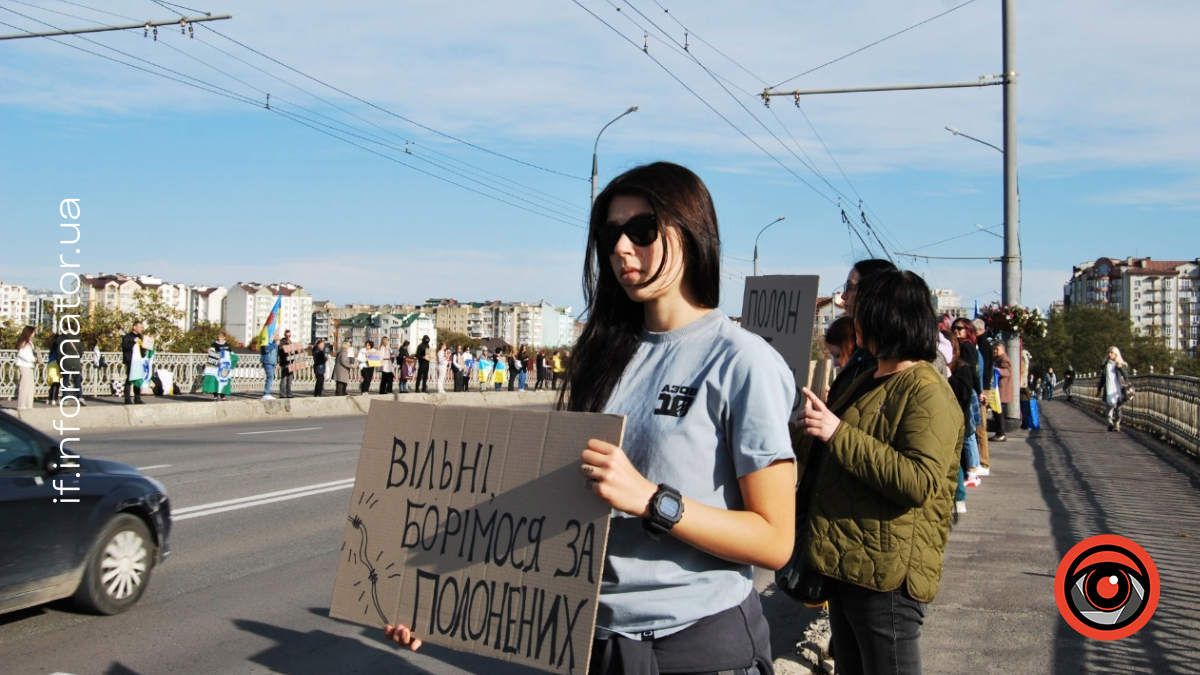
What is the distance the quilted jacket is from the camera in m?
3.14

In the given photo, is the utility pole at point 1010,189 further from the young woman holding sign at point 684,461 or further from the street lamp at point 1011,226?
the young woman holding sign at point 684,461

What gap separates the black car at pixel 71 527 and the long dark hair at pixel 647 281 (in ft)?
14.6

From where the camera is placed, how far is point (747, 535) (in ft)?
6.91

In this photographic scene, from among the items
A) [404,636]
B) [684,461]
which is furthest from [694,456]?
[404,636]

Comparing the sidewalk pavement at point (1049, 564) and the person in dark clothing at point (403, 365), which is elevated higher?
the person in dark clothing at point (403, 365)

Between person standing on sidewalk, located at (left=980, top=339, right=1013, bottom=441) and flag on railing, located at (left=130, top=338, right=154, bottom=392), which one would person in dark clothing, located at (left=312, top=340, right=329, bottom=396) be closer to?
flag on railing, located at (left=130, top=338, right=154, bottom=392)

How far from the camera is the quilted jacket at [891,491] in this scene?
3141mm

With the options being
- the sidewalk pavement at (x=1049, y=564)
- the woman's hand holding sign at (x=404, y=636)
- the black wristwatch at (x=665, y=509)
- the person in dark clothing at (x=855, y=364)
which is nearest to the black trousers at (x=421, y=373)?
the sidewalk pavement at (x=1049, y=564)

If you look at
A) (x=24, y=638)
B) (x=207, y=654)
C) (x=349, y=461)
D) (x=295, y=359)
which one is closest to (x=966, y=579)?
(x=207, y=654)

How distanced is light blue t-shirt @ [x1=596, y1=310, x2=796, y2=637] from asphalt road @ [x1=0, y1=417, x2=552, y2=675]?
3.67 meters

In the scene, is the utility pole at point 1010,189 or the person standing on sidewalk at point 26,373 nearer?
the utility pole at point 1010,189

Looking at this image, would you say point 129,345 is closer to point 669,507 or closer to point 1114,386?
point 1114,386

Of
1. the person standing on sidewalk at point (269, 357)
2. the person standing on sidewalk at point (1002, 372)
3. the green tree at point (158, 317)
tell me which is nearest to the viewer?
the person standing on sidewalk at point (1002, 372)

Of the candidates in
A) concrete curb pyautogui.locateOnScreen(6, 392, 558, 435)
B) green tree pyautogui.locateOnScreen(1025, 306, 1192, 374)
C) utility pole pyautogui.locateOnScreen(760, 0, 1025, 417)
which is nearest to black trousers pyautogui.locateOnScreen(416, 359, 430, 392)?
concrete curb pyautogui.locateOnScreen(6, 392, 558, 435)
